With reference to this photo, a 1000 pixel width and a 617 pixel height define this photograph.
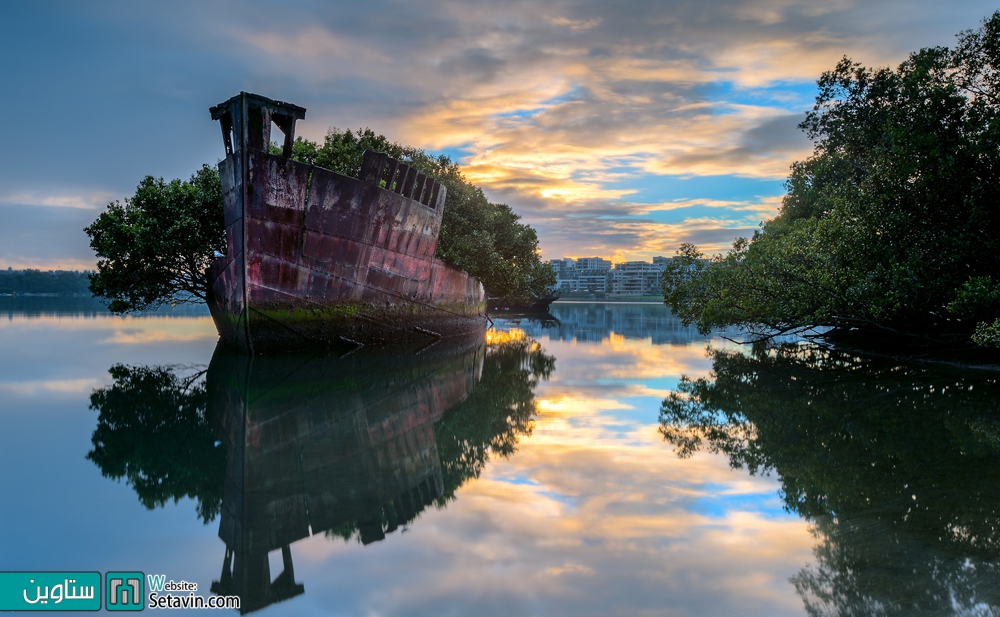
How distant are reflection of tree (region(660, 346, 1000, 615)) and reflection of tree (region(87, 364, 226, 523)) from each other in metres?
4.65

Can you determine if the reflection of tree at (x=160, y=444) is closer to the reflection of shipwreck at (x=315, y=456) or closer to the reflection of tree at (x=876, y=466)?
the reflection of shipwreck at (x=315, y=456)

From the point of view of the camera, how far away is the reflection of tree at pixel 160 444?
19.5ft

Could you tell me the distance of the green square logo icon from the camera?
3.78 meters

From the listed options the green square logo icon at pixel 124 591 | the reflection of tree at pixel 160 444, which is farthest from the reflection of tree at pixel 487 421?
the green square logo icon at pixel 124 591

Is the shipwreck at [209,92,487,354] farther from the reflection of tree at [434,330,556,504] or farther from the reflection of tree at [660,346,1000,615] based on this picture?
the reflection of tree at [660,346,1000,615]

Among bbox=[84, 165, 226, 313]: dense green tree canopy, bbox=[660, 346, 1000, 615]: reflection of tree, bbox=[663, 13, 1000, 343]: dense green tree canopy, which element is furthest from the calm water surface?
bbox=[84, 165, 226, 313]: dense green tree canopy

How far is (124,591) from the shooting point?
3.91 metres

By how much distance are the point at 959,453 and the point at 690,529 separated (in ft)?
14.0

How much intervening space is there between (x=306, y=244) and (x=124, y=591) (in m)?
13.8

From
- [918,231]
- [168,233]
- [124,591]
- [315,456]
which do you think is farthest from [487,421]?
[168,233]

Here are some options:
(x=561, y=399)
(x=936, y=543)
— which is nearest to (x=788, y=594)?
(x=936, y=543)

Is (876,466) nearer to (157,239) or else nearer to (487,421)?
(487,421)

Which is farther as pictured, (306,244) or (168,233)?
(168,233)

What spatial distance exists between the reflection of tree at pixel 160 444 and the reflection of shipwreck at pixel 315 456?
0.19 meters
